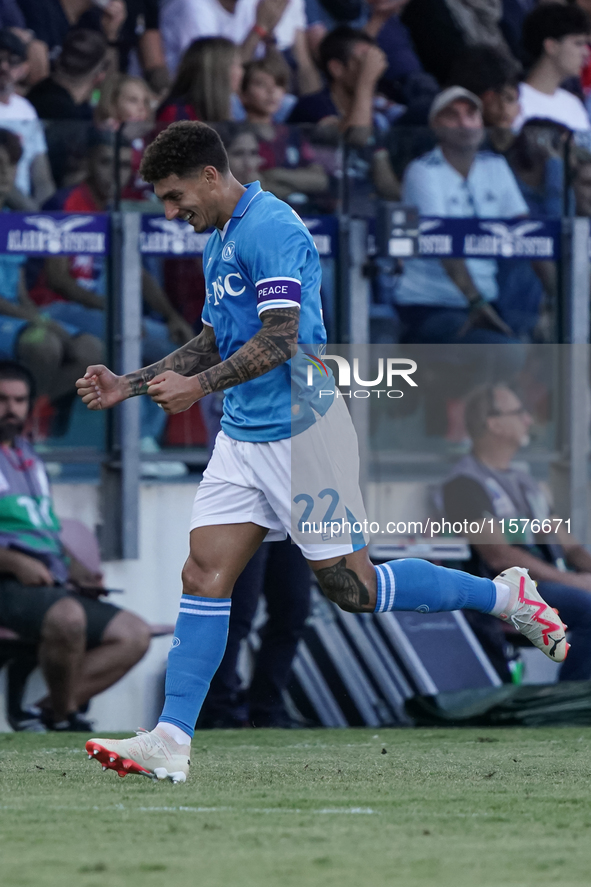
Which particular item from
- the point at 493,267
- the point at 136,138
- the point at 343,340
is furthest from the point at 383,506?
the point at 136,138

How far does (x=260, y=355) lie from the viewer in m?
3.91

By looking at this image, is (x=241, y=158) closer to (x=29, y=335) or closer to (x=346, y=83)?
(x=29, y=335)

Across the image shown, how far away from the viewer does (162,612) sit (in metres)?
6.53

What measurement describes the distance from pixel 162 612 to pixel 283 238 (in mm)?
2908

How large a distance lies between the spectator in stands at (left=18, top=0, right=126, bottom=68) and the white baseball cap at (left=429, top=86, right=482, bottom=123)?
1816mm

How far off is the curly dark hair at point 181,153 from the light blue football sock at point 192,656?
119cm

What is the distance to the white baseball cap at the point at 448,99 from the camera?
803cm

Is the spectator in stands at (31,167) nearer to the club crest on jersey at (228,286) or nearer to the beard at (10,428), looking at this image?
the beard at (10,428)

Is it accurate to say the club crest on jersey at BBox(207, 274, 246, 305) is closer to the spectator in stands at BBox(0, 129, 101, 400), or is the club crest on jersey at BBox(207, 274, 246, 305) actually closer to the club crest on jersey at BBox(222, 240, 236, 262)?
the club crest on jersey at BBox(222, 240, 236, 262)

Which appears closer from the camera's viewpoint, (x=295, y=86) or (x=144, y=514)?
Answer: (x=144, y=514)

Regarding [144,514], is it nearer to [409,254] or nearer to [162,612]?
[162,612]

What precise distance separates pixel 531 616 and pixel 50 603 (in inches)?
105

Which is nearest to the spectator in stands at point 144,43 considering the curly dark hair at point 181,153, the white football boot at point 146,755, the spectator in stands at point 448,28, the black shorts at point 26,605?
the spectator in stands at point 448,28

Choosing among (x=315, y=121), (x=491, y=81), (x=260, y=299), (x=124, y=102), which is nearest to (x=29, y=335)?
(x=124, y=102)
